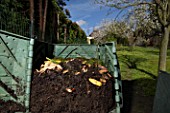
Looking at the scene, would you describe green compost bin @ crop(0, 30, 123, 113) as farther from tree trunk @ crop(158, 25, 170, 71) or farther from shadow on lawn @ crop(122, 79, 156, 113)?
tree trunk @ crop(158, 25, 170, 71)

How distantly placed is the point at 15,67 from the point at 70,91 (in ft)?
2.97

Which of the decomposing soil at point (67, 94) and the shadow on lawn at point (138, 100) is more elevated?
the decomposing soil at point (67, 94)

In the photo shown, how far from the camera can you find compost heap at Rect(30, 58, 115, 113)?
9.62 feet

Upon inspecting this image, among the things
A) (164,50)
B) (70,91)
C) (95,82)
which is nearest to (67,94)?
(70,91)

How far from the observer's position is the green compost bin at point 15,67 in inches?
111

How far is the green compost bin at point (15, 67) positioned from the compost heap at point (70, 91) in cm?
14

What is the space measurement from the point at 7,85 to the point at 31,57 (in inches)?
21.2

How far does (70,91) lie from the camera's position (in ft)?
9.84

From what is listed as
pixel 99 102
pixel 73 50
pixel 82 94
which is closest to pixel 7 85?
pixel 82 94

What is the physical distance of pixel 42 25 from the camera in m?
10.1

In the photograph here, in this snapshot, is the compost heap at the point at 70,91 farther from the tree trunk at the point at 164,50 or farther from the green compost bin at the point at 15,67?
the tree trunk at the point at 164,50

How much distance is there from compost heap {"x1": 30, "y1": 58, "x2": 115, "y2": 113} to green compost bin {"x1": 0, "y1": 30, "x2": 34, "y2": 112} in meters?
0.14

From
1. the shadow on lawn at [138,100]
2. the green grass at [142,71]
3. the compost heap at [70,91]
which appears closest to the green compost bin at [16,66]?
the compost heap at [70,91]

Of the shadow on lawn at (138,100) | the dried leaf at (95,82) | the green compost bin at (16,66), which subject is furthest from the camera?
the shadow on lawn at (138,100)
